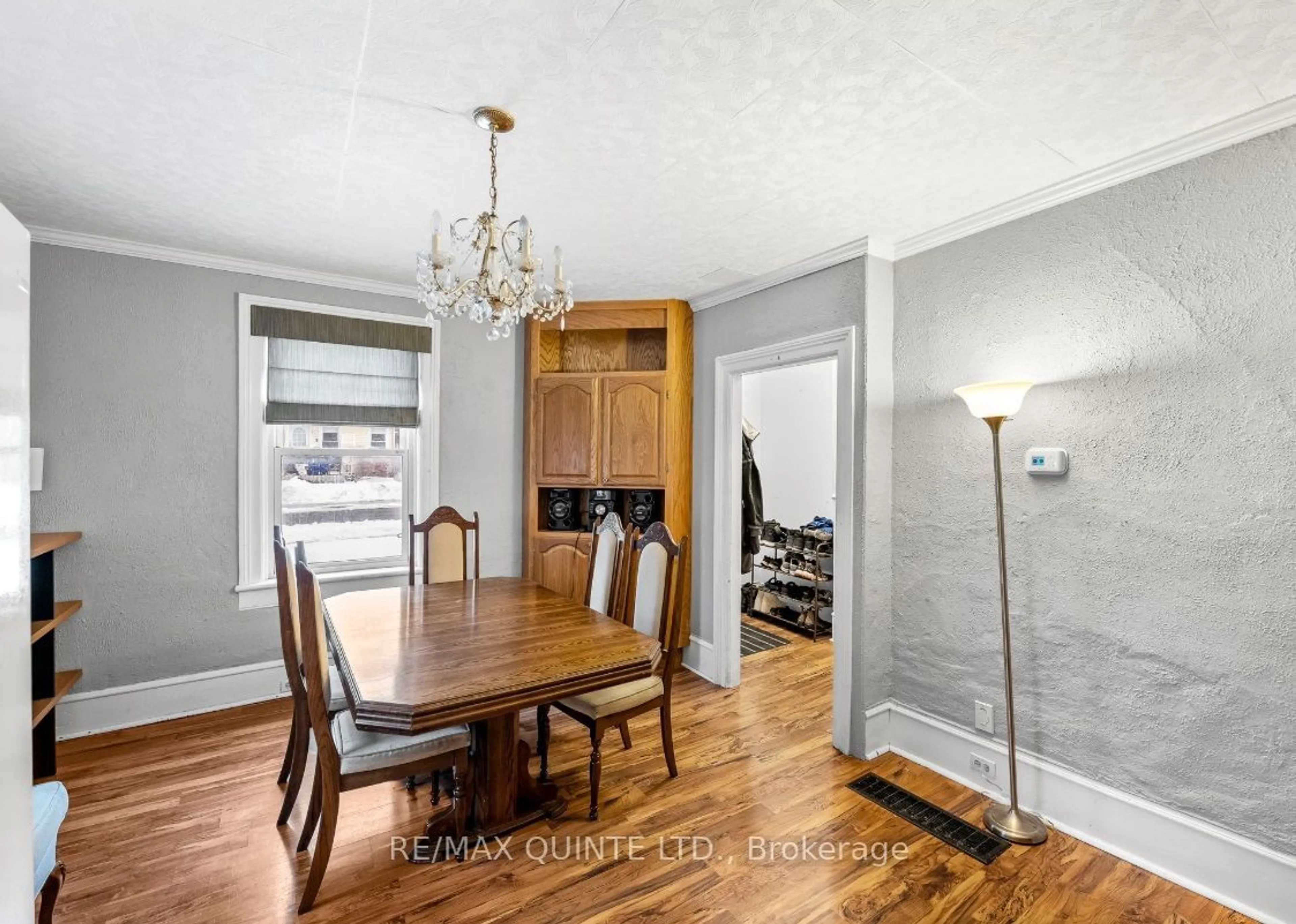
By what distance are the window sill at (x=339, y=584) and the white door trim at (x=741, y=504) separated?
1982 mm

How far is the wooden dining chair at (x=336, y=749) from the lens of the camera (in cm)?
176

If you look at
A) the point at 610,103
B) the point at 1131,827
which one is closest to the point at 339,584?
the point at 610,103

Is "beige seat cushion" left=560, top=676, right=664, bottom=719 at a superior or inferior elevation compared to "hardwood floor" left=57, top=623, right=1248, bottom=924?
superior

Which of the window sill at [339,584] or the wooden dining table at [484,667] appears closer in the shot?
the wooden dining table at [484,667]

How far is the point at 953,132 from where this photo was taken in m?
1.91

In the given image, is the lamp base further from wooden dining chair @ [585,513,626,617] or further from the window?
the window

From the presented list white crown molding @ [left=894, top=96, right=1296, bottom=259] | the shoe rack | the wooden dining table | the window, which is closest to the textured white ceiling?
white crown molding @ [left=894, top=96, right=1296, bottom=259]

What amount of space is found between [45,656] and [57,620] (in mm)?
274

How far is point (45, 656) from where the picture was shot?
265 cm

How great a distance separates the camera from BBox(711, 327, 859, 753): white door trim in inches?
114

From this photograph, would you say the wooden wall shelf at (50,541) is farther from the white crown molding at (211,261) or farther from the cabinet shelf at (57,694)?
the white crown molding at (211,261)

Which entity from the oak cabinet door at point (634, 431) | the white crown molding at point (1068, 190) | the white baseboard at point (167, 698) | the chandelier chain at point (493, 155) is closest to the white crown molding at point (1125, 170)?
the white crown molding at point (1068, 190)

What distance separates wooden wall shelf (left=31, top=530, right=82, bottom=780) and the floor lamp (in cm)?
381

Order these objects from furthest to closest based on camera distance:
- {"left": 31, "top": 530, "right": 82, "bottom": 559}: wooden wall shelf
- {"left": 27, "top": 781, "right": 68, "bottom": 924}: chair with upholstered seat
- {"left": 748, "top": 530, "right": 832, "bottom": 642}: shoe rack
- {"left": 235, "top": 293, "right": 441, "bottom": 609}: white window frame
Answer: {"left": 748, "top": 530, "right": 832, "bottom": 642}: shoe rack, {"left": 235, "top": 293, "right": 441, "bottom": 609}: white window frame, {"left": 31, "top": 530, "right": 82, "bottom": 559}: wooden wall shelf, {"left": 27, "top": 781, "right": 68, "bottom": 924}: chair with upholstered seat
